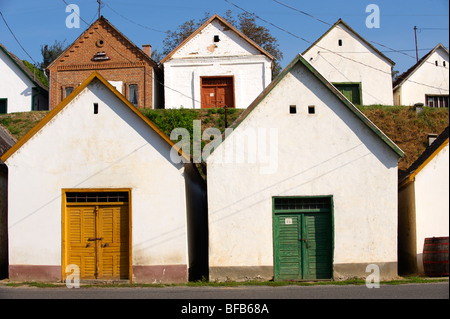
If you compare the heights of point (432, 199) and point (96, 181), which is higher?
point (96, 181)

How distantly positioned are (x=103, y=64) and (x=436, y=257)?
25.2m

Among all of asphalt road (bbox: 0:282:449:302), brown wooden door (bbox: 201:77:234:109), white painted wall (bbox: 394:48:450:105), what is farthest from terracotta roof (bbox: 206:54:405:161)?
white painted wall (bbox: 394:48:450:105)

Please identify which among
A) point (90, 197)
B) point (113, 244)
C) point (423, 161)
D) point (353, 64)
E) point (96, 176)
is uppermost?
point (353, 64)

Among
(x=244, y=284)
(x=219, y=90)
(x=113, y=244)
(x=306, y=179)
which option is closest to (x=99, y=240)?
(x=113, y=244)

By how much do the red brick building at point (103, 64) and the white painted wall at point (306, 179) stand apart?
19.0 meters

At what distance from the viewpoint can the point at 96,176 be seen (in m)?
16.9

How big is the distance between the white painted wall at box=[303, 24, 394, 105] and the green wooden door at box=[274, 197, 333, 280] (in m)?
19.7

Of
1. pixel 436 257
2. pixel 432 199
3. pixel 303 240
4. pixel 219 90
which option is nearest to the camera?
pixel 436 257

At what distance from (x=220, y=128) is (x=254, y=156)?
12.5 meters

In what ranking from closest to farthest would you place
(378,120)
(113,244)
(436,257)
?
1. (436,257)
2. (113,244)
3. (378,120)

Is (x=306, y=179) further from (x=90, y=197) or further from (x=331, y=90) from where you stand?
(x=90, y=197)
